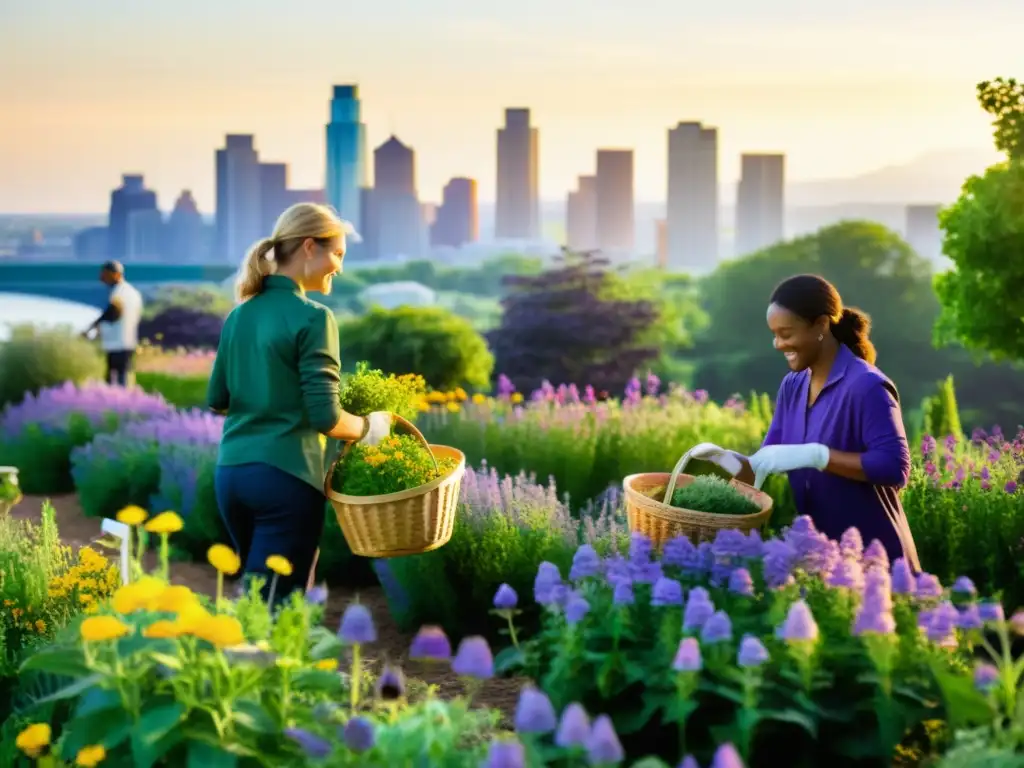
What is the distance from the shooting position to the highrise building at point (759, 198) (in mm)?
54500

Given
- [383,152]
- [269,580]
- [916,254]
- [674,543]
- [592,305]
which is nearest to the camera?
[674,543]

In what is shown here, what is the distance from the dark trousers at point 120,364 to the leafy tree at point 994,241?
756 cm

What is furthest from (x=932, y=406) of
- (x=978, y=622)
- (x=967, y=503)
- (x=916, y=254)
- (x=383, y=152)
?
(x=383, y=152)

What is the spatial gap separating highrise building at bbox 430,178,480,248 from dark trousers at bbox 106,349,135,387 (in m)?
45.2


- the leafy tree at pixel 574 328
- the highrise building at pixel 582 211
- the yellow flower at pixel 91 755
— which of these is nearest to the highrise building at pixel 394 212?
the highrise building at pixel 582 211

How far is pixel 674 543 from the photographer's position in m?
3.26

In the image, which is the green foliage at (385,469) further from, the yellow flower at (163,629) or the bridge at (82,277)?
the bridge at (82,277)

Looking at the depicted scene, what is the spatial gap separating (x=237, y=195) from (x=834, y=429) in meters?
57.9

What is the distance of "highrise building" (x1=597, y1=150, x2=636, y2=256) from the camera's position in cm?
5706

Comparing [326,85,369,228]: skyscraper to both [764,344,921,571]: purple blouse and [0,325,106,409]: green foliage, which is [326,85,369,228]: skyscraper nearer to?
[0,325,106,409]: green foliage

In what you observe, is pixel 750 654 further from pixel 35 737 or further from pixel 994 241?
pixel 994 241

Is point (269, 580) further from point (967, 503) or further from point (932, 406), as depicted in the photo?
point (932, 406)

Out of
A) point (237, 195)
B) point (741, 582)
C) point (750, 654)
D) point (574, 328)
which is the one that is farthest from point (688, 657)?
point (237, 195)

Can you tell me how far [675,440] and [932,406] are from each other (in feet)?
6.97
